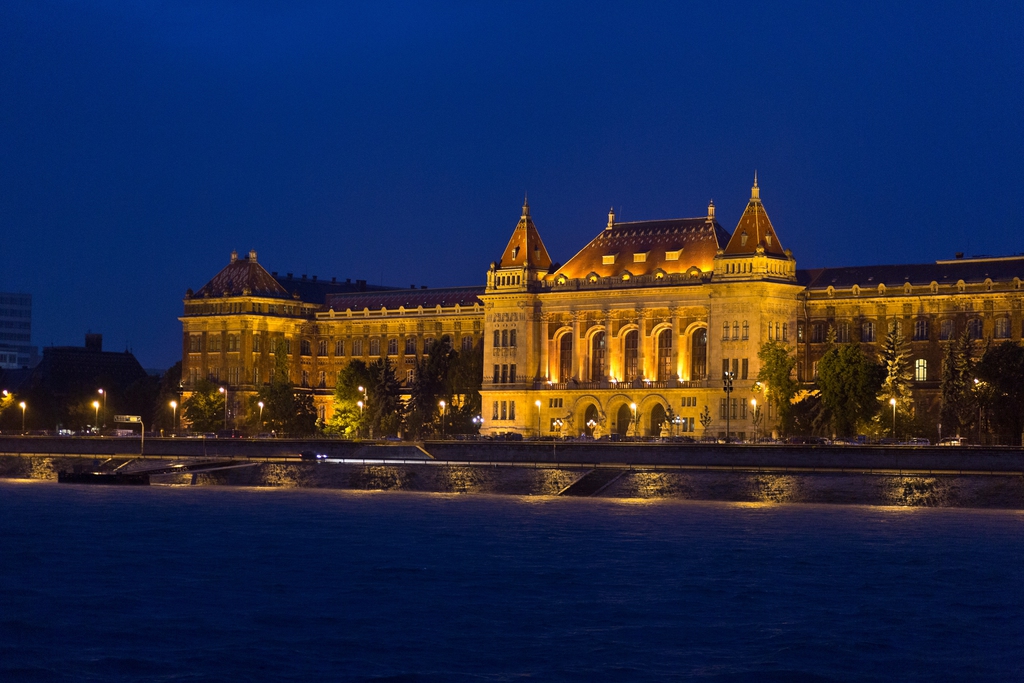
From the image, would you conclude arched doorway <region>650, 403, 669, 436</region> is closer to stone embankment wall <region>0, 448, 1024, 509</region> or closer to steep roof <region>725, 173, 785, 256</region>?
steep roof <region>725, 173, 785, 256</region>

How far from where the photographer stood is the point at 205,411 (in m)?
163

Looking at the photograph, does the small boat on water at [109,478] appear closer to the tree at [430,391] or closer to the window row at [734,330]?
the tree at [430,391]

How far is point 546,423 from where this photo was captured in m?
149

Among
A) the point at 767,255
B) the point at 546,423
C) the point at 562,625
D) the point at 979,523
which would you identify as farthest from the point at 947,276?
the point at 562,625

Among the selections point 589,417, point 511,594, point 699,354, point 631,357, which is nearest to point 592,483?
point 699,354

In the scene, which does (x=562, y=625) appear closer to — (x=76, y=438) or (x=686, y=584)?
(x=686, y=584)

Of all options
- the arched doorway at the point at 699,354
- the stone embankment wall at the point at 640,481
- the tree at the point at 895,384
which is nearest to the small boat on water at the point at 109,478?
the stone embankment wall at the point at 640,481

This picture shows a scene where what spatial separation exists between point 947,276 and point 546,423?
35116 mm

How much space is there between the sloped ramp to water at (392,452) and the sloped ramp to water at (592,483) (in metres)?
17.3

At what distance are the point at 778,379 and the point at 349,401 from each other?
1720 inches

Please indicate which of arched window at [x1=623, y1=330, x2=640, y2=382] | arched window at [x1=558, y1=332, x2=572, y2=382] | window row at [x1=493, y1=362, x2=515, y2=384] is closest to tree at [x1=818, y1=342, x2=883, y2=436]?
arched window at [x1=623, y1=330, x2=640, y2=382]

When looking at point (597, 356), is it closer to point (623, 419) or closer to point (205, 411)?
point (623, 419)

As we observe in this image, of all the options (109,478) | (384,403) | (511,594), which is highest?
(384,403)

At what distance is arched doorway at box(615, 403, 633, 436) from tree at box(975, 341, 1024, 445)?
34809 mm
